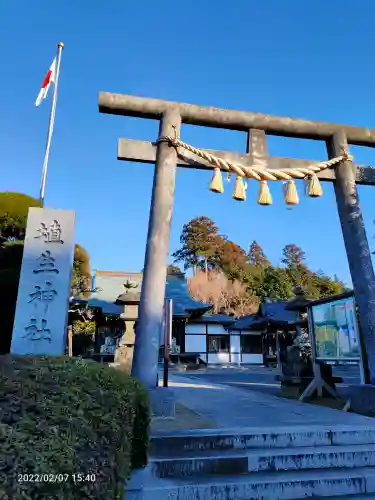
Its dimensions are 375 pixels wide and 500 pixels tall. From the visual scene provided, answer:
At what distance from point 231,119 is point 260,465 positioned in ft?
16.2

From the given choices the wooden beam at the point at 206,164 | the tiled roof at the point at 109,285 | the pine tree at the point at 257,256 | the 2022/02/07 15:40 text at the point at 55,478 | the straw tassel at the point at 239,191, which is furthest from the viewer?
the pine tree at the point at 257,256

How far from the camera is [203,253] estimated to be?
46.3 m

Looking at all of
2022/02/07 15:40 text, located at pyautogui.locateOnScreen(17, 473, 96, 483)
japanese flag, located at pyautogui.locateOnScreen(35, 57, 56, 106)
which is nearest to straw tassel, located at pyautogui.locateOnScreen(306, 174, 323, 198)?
2022/02/07 15:40 text, located at pyautogui.locateOnScreen(17, 473, 96, 483)

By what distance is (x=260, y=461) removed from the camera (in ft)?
10.7

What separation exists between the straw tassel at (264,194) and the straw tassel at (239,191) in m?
0.29

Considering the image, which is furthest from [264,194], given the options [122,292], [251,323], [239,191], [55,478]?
[122,292]

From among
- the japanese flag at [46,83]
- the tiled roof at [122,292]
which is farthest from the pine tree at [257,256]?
the japanese flag at [46,83]

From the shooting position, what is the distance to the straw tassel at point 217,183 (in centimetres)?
Result: 565

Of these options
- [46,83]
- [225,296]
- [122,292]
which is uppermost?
[46,83]

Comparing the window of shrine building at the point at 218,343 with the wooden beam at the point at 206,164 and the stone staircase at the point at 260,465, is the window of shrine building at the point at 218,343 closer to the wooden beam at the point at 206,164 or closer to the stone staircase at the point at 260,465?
the wooden beam at the point at 206,164

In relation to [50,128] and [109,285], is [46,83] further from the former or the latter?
[109,285]

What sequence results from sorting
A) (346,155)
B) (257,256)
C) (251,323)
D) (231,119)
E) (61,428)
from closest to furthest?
1. (61,428)
2. (231,119)
3. (346,155)
4. (251,323)
5. (257,256)

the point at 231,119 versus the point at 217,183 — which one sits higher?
the point at 231,119

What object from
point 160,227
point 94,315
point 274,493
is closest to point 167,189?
point 160,227
